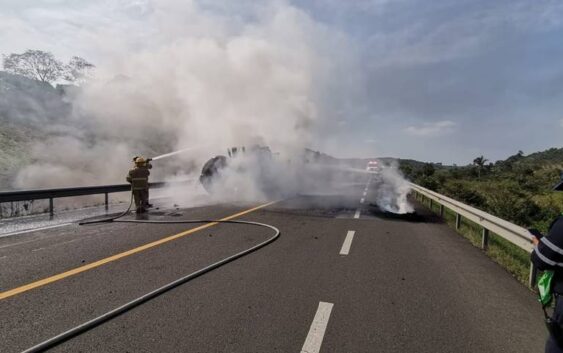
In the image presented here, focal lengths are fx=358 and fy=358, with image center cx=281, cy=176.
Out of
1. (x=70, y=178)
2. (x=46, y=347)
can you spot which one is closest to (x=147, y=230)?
(x=46, y=347)

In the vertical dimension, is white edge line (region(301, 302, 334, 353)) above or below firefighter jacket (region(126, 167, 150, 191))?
below

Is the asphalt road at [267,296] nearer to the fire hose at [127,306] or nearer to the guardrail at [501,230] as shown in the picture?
the fire hose at [127,306]

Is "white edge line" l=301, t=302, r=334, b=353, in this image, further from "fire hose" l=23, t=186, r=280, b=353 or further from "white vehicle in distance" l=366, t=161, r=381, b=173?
"white vehicle in distance" l=366, t=161, r=381, b=173

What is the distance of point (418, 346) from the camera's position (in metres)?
3.17

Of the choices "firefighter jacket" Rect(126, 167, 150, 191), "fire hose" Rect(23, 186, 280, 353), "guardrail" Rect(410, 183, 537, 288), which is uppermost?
"firefighter jacket" Rect(126, 167, 150, 191)

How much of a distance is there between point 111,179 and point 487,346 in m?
21.4

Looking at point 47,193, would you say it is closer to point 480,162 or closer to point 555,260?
point 555,260

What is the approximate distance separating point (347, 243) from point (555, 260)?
507cm

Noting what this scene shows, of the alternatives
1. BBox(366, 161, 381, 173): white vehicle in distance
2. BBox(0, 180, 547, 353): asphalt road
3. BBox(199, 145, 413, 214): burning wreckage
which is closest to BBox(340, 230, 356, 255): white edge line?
BBox(0, 180, 547, 353): asphalt road

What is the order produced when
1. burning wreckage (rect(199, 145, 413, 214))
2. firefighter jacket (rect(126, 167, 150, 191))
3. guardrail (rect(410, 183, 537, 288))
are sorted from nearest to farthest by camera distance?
guardrail (rect(410, 183, 537, 288)), firefighter jacket (rect(126, 167, 150, 191)), burning wreckage (rect(199, 145, 413, 214))

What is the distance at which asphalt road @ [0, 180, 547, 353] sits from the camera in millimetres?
3217

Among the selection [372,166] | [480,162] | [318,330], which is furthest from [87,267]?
[480,162]

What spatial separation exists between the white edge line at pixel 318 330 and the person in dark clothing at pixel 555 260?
1673mm

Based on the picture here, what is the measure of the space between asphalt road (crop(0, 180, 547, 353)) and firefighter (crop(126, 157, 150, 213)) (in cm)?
294
